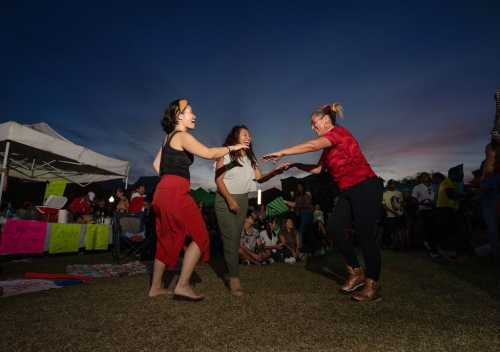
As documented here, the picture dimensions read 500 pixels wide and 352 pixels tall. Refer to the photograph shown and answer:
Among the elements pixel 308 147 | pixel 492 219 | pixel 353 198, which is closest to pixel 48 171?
pixel 308 147

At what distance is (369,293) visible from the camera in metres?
2.81

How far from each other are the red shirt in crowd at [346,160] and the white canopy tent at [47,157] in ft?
24.4

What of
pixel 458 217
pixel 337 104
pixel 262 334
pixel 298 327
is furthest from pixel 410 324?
pixel 458 217

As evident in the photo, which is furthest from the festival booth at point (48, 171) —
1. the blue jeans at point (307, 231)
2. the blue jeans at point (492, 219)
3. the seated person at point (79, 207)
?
the blue jeans at point (492, 219)

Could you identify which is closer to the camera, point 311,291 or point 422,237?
point 311,291

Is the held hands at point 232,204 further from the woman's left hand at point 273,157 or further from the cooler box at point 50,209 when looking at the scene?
the cooler box at point 50,209

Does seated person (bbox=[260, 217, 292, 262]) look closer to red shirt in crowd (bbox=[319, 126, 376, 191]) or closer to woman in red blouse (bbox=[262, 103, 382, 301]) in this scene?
woman in red blouse (bbox=[262, 103, 382, 301])

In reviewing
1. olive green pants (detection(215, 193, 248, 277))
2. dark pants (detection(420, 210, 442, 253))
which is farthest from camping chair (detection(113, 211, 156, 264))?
dark pants (detection(420, 210, 442, 253))

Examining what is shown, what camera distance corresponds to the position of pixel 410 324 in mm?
2119

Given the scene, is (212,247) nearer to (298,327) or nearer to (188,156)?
(188,156)

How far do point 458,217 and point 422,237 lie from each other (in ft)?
12.8

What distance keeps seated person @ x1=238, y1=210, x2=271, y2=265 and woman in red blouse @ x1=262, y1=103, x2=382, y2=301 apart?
3134mm

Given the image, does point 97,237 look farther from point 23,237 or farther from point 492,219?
point 492,219

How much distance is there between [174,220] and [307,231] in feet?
19.1
